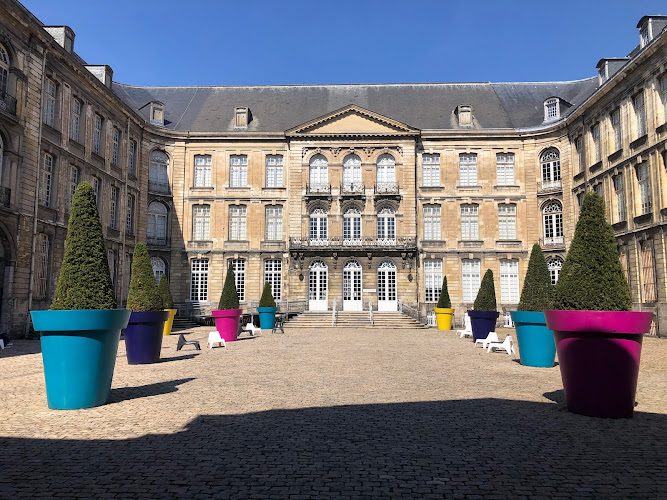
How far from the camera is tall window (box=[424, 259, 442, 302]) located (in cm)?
2988

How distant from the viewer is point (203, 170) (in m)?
31.2

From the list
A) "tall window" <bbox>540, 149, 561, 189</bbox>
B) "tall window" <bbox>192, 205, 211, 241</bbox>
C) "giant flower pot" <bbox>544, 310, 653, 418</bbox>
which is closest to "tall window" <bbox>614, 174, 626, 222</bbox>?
"tall window" <bbox>540, 149, 561, 189</bbox>

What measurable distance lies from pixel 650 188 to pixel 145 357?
19984 mm

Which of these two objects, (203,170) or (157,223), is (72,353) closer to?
(157,223)

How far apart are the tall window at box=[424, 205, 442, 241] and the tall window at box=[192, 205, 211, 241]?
42.5 ft

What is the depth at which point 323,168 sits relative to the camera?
30.7 m

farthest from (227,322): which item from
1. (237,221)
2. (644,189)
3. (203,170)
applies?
(644,189)

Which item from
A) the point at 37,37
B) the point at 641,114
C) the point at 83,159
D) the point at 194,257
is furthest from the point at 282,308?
the point at 641,114

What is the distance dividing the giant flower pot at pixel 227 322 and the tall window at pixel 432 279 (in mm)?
15690

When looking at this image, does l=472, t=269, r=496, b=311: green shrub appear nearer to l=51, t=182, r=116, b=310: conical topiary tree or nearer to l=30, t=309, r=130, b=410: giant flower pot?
l=51, t=182, r=116, b=310: conical topiary tree

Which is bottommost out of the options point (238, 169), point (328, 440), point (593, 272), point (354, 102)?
point (328, 440)

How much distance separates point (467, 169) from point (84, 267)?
88.6 ft

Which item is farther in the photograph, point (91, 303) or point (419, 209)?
point (419, 209)

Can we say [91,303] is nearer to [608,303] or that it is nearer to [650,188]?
[608,303]
